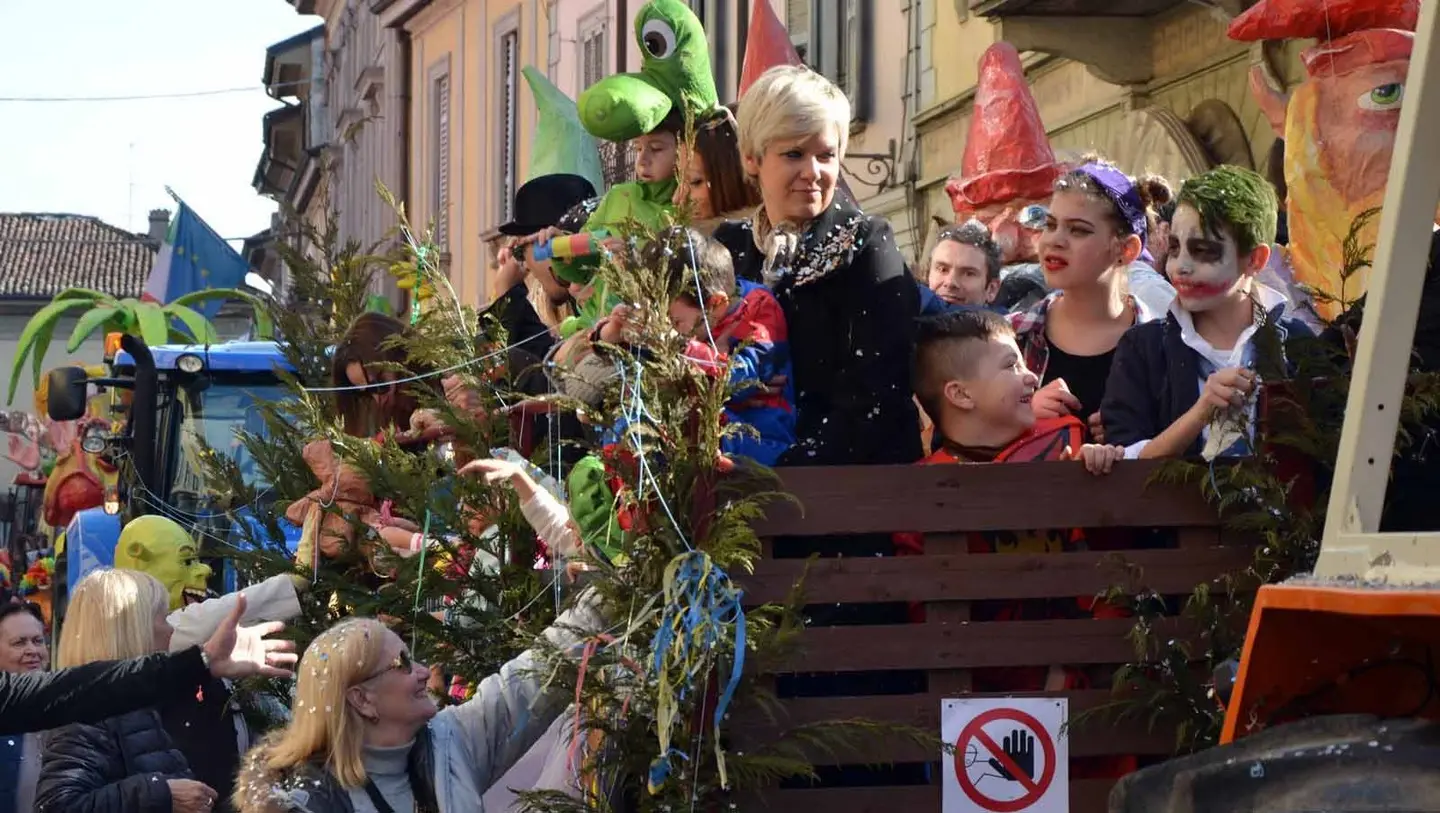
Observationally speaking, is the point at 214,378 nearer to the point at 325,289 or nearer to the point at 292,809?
the point at 325,289

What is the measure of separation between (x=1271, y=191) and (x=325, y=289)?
2.70m

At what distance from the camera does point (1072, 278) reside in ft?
18.3

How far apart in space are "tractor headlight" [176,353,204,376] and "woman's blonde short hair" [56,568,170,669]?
547 cm

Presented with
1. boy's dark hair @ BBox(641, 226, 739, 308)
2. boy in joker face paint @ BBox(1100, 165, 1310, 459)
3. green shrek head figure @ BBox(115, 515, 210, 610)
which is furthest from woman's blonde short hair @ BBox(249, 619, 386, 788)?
green shrek head figure @ BBox(115, 515, 210, 610)

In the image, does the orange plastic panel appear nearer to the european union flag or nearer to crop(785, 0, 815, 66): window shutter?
crop(785, 0, 815, 66): window shutter

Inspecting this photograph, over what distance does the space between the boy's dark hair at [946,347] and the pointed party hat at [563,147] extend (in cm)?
341

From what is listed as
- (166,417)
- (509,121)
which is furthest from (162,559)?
(509,121)

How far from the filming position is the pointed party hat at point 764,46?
388 inches

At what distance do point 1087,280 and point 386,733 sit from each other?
84.1 inches

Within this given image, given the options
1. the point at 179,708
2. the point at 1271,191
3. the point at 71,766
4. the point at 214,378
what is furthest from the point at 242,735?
the point at 214,378

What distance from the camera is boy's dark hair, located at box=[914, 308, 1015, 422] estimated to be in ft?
16.3

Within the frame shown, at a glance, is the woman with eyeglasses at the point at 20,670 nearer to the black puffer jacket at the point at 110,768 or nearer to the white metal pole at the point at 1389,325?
the black puffer jacket at the point at 110,768

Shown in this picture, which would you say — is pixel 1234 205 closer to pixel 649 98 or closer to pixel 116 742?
pixel 649 98

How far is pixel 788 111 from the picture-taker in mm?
5211
